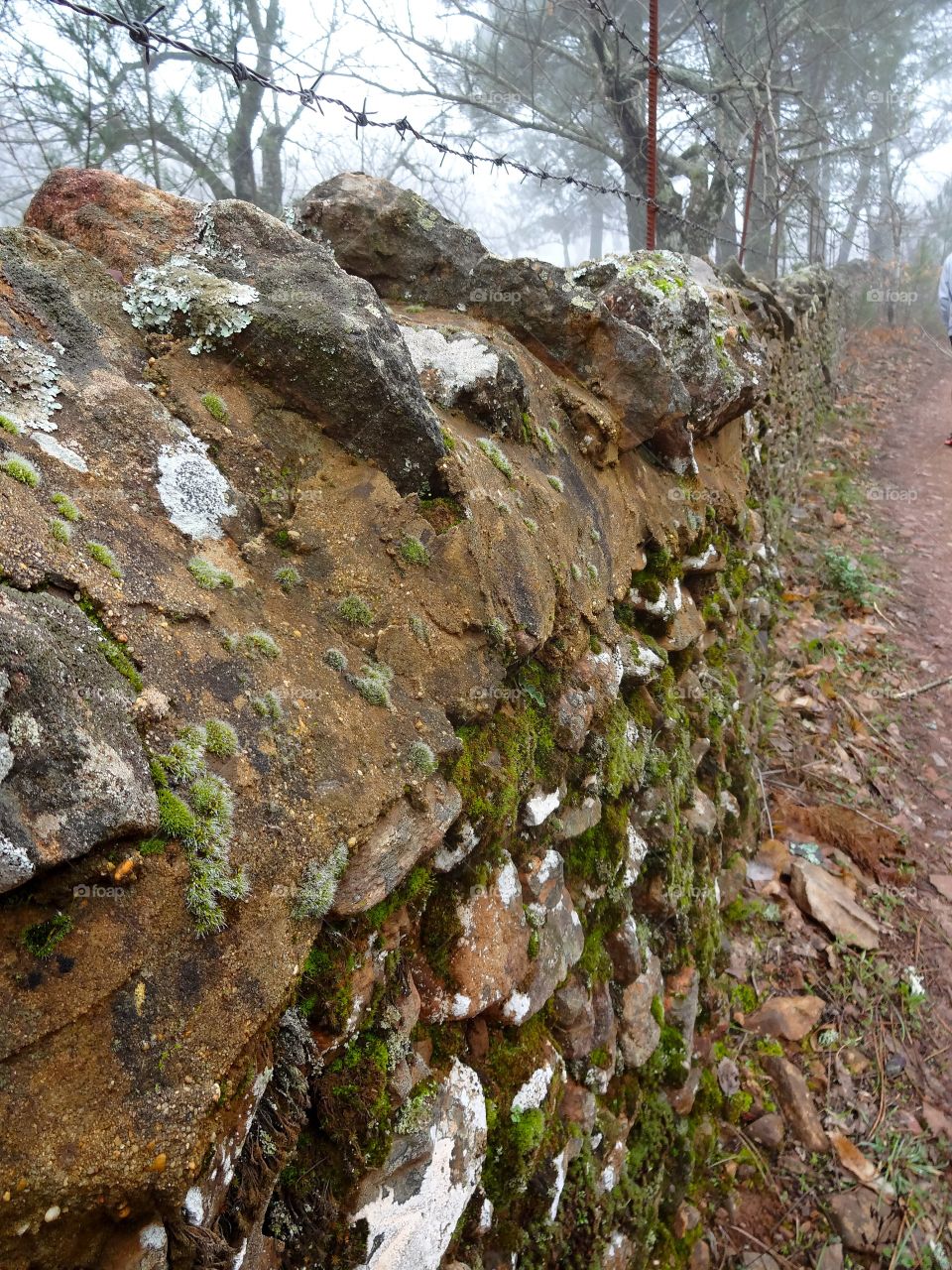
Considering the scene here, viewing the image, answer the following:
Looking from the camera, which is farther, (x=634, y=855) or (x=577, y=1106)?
(x=634, y=855)

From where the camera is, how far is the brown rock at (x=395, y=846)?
1703 mm

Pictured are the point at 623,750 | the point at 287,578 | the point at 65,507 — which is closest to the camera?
the point at 65,507

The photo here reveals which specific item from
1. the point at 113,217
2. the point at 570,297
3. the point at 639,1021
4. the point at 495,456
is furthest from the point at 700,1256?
the point at 113,217

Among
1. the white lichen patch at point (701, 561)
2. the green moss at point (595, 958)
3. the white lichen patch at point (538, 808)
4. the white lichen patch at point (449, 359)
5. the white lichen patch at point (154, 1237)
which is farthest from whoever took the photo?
the white lichen patch at point (701, 561)

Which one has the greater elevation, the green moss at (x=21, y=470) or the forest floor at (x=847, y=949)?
the green moss at (x=21, y=470)

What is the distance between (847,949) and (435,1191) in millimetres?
3286

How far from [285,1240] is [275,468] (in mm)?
1920

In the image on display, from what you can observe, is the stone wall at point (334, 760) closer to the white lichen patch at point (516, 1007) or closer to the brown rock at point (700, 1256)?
the white lichen patch at point (516, 1007)

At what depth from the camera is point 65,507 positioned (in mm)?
1677

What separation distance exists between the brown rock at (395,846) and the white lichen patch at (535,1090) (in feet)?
2.91

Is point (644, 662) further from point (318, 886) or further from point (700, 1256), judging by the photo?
point (700, 1256)

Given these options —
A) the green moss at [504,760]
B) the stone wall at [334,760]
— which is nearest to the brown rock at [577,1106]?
the stone wall at [334,760]

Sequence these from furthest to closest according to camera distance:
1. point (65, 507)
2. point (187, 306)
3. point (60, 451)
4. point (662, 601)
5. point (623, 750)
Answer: point (662, 601), point (623, 750), point (187, 306), point (60, 451), point (65, 507)

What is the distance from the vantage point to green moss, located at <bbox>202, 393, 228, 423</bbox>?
2150 millimetres
